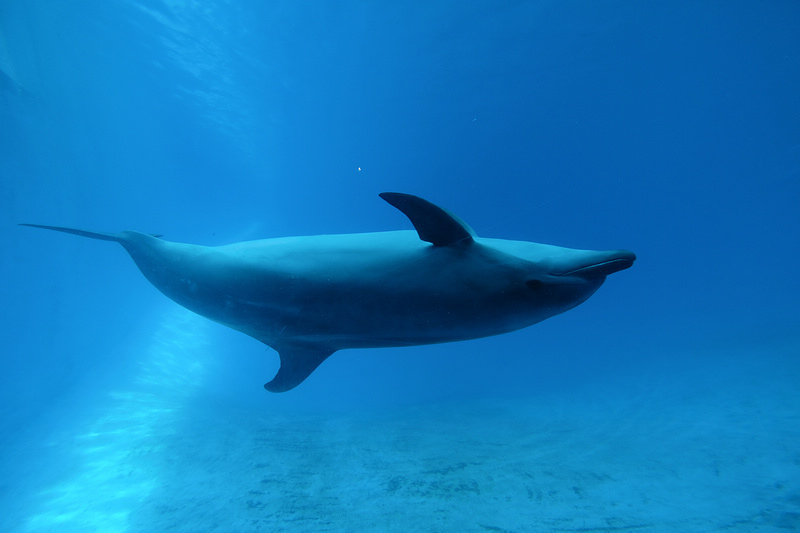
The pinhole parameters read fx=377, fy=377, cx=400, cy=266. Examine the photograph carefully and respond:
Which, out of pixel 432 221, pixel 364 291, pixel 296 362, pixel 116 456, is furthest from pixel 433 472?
pixel 116 456

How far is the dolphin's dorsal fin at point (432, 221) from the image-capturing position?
3039 millimetres

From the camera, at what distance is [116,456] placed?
9.39m

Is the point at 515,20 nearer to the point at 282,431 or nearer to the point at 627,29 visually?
the point at 627,29

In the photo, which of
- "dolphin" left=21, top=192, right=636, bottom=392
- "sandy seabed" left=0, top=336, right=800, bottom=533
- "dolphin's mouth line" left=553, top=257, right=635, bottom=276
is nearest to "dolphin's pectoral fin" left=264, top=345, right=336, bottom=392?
"dolphin" left=21, top=192, right=636, bottom=392

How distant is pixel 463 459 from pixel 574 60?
88.4 feet

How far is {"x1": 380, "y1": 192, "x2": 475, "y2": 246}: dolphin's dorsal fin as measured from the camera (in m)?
3.04

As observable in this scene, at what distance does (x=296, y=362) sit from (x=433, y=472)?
15.8 feet

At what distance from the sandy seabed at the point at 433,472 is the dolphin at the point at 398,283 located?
384 centimetres

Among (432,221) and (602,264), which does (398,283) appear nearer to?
(432,221)

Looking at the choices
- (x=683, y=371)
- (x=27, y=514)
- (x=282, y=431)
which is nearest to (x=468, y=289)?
(x=282, y=431)

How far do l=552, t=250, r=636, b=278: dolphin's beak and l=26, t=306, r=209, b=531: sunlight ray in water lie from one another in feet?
27.7

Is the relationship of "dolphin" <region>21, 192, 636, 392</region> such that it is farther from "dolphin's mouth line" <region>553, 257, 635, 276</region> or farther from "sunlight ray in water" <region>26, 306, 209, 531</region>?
"sunlight ray in water" <region>26, 306, 209, 531</region>

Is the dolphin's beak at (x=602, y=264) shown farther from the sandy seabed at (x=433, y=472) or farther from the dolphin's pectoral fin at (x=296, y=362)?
the sandy seabed at (x=433, y=472)

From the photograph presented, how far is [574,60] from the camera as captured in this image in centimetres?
2533
